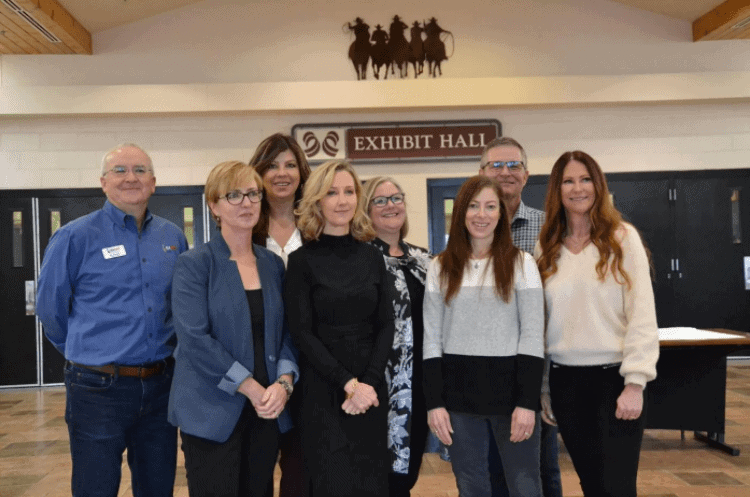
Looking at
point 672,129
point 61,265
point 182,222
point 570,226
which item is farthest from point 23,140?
point 672,129

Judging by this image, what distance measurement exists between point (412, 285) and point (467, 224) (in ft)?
1.28

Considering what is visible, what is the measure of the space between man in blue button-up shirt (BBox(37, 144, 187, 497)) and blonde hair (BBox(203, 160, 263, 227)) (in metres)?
0.35

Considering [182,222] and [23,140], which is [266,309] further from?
[23,140]

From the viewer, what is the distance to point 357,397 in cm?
218

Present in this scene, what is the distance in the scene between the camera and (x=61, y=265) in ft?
7.88

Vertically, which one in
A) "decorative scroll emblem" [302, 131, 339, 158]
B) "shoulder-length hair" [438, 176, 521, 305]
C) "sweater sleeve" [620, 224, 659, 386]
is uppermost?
"decorative scroll emblem" [302, 131, 339, 158]

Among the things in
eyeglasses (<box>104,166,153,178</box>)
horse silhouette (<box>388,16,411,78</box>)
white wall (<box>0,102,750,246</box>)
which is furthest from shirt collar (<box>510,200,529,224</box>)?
horse silhouette (<box>388,16,411,78</box>)

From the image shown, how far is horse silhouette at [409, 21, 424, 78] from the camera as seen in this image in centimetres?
749

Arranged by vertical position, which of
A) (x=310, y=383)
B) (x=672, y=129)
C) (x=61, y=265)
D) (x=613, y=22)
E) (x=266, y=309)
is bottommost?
(x=310, y=383)

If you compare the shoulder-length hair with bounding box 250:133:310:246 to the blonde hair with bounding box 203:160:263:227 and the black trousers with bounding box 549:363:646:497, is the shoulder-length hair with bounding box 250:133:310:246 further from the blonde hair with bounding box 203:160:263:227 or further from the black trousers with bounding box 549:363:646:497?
the black trousers with bounding box 549:363:646:497

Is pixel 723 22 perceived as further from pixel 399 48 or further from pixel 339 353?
pixel 339 353

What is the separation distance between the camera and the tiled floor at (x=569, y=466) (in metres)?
3.75

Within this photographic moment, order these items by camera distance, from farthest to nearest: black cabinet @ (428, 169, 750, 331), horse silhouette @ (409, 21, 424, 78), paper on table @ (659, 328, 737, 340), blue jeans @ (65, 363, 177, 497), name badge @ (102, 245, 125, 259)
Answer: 1. black cabinet @ (428, 169, 750, 331)
2. horse silhouette @ (409, 21, 424, 78)
3. paper on table @ (659, 328, 737, 340)
4. name badge @ (102, 245, 125, 259)
5. blue jeans @ (65, 363, 177, 497)

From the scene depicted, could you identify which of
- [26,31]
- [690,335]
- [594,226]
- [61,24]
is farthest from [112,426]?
[26,31]
